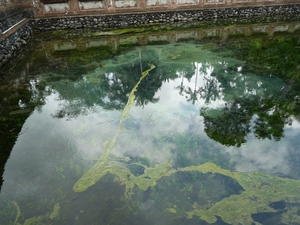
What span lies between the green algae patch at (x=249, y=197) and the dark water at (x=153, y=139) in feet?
0.05

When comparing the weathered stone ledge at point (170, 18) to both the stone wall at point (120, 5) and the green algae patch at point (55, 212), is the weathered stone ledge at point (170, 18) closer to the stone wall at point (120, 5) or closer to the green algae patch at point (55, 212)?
the stone wall at point (120, 5)

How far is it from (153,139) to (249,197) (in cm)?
212

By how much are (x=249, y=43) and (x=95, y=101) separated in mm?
7270

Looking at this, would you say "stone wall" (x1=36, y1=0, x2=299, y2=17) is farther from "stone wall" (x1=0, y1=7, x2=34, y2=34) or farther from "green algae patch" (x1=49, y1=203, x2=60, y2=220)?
"green algae patch" (x1=49, y1=203, x2=60, y2=220)

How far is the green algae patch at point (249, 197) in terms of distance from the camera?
356 cm

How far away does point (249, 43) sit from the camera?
10383 mm

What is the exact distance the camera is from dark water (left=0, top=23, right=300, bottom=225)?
3721 millimetres

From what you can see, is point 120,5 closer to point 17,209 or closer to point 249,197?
point 17,209

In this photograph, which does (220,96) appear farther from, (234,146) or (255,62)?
(255,62)

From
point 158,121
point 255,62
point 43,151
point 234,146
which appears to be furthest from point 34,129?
point 255,62

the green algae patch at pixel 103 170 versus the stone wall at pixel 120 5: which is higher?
the stone wall at pixel 120 5

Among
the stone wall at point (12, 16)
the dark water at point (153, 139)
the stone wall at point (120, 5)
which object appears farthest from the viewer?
the stone wall at point (120, 5)

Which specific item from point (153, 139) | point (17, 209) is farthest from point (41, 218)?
point (153, 139)

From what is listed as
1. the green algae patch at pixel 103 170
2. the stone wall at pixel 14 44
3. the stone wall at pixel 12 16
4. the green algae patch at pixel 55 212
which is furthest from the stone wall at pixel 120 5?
the green algae patch at pixel 55 212
